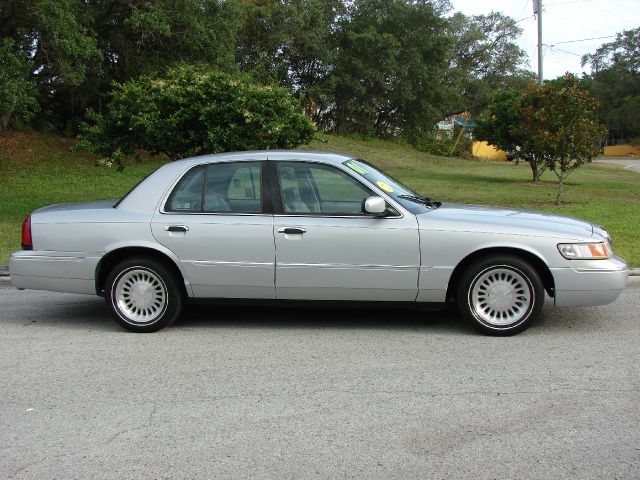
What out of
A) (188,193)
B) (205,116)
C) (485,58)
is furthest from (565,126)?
(485,58)

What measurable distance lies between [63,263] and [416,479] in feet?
13.5

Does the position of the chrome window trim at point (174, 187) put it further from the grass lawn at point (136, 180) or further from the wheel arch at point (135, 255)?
the grass lawn at point (136, 180)

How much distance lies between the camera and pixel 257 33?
107ft

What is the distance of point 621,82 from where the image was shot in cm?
7612

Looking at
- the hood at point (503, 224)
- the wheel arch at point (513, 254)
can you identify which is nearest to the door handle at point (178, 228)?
the hood at point (503, 224)

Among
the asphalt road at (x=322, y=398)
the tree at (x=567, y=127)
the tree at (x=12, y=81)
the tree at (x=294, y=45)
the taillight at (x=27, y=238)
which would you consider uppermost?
the tree at (x=294, y=45)

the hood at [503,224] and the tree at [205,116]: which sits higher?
the tree at [205,116]

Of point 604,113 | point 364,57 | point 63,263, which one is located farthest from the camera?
point 604,113

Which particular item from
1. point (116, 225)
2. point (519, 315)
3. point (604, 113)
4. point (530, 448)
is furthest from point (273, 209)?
point (604, 113)

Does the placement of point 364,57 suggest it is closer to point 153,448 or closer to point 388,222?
point 388,222

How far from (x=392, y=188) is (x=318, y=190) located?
68 cm

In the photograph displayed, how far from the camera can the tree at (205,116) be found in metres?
12.7

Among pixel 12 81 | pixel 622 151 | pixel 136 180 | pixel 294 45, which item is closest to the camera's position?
pixel 12 81

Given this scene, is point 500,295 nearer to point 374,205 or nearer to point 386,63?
point 374,205
